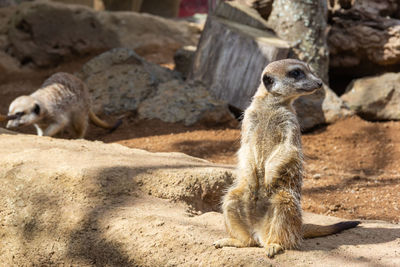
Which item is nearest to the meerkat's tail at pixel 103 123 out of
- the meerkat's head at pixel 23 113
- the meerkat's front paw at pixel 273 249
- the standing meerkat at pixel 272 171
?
the meerkat's head at pixel 23 113

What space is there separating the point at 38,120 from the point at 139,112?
1027 millimetres

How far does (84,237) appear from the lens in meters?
2.36

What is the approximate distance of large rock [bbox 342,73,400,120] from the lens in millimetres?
5441

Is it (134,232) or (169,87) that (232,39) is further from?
(134,232)

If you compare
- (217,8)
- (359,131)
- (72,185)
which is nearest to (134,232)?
(72,185)

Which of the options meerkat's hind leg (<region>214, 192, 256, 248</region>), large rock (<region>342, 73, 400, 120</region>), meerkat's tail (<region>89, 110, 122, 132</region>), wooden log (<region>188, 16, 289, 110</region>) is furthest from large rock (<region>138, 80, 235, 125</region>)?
meerkat's hind leg (<region>214, 192, 256, 248</region>)

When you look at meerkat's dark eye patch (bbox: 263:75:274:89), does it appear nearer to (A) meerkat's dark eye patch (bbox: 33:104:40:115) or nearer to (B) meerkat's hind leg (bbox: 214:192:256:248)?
(B) meerkat's hind leg (bbox: 214:192:256:248)

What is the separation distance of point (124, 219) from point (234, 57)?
3.17m

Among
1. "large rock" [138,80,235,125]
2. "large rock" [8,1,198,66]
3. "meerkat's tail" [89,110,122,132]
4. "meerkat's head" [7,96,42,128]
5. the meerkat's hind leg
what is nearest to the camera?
the meerkat's hind leg

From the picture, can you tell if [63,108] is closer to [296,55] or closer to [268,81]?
[296,55]

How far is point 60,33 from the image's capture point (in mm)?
7562

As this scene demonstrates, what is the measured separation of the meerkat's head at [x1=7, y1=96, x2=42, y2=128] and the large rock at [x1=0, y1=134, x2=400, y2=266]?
1885 mm

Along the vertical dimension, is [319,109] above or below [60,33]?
above

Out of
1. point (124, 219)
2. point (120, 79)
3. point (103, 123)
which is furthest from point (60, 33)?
point (124, 219)
